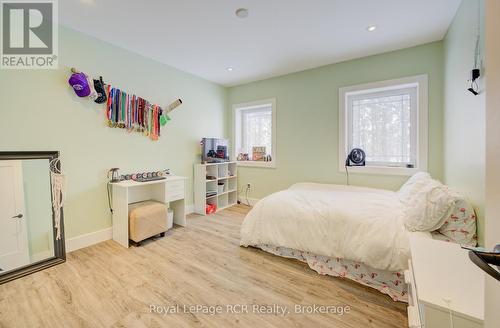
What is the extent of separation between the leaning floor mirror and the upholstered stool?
66 cm

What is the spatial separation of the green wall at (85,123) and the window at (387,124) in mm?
2832

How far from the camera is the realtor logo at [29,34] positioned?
1.92 meters

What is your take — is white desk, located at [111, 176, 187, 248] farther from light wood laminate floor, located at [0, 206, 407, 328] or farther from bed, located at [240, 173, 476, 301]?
bed, located at [240, 173, 476, 301]

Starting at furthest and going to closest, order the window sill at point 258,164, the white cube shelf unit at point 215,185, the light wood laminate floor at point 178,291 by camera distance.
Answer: the window sill at point 258,164, the white cube shelf unit at point 215,185, the light wood laminate floor at point 178,291

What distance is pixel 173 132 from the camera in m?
3.39

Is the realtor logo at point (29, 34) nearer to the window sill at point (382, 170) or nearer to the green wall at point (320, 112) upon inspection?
the green wall at point (320, 112)

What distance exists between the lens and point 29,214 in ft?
Result: 6.64

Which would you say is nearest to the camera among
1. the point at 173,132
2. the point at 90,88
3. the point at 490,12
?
the point at 490,12

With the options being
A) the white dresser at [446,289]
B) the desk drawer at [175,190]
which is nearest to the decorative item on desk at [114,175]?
the desk drawer at [175,190]

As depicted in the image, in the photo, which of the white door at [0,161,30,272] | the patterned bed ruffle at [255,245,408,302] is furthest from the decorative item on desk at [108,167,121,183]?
the patterned bed ruffle at [255,245,408,302]

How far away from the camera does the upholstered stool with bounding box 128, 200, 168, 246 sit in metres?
2.40

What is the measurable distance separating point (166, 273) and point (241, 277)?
720 mm

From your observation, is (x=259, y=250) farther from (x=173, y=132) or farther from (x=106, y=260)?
(x=173, y=132)

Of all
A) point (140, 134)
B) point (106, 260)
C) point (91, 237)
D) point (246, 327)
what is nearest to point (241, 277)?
point (246, 327)
